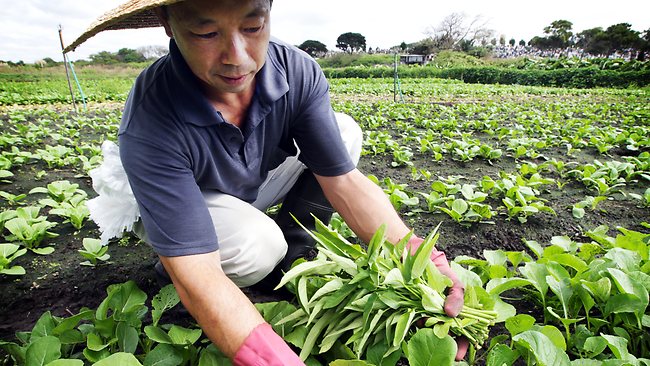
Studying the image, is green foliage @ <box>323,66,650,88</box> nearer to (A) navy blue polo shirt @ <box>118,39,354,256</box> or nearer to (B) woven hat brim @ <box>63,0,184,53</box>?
(A) navy blue polo shirt @ <box>118,39,354,256</box>

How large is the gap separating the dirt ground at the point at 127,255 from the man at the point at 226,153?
44 cm

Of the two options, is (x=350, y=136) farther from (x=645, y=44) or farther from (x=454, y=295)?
(x=645, y=44)

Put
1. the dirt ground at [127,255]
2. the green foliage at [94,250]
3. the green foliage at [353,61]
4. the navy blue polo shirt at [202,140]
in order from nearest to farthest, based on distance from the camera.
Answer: the navy blue polo shirt at [202,140] < the dirt ground at [127,255] < the green foliage at [94,250] < the green foliage at [353,61]

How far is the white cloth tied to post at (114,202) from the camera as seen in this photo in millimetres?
1661

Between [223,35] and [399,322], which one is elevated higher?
[223,35]

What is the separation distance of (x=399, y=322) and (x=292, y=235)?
40.1 inches

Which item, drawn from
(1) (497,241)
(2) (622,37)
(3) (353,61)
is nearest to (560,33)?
(2) (622,37)

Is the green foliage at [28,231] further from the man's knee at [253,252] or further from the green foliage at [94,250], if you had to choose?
the man's knee at [253,252]

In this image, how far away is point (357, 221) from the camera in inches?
61.0

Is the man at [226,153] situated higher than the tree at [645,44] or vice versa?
the man at [226,153]

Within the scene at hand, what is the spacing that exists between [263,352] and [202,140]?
68 centimetres

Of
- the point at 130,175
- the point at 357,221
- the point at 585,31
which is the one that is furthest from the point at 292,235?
the point at 585,31

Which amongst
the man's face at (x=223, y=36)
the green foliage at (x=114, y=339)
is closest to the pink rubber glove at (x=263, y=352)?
the green foliage at (x=114, y=339)

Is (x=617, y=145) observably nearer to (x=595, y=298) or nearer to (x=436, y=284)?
(x=595, y=298)
